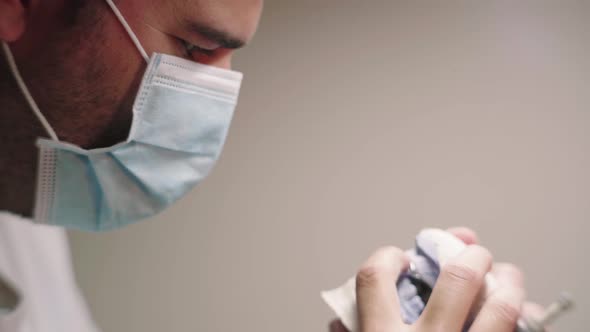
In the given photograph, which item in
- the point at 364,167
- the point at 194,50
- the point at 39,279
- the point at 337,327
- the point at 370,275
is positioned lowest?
the point at 39,279

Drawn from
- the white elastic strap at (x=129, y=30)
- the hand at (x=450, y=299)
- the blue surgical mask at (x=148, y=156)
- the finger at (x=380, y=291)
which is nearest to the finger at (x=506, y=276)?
the hand at (x=450, y=299)

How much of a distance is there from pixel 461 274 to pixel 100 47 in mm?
529

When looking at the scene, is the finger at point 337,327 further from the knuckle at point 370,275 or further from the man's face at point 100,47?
the man's face at point 100,47

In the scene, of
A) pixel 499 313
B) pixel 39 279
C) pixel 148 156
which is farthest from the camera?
pixel 39 279

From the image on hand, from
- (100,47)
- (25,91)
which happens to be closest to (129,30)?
(100,47)

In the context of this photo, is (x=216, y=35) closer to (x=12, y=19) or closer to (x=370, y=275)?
(x=12, y=19)

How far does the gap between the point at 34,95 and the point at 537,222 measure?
0.89 meters

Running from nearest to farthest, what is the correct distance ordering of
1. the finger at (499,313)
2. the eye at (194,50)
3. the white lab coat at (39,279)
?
the finger at (499,313), the eye at (194,50), the white lab coat at (39,279)

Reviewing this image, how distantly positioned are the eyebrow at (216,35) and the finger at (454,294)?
1.35 ft

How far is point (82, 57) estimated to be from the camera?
56 centimetres

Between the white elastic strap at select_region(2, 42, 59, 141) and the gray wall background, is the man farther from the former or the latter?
the gray wall background

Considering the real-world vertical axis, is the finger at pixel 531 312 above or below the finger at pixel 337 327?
above

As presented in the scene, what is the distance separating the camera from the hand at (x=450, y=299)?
525 mm

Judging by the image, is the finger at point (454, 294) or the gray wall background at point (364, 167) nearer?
the finger at point (454, 294)
